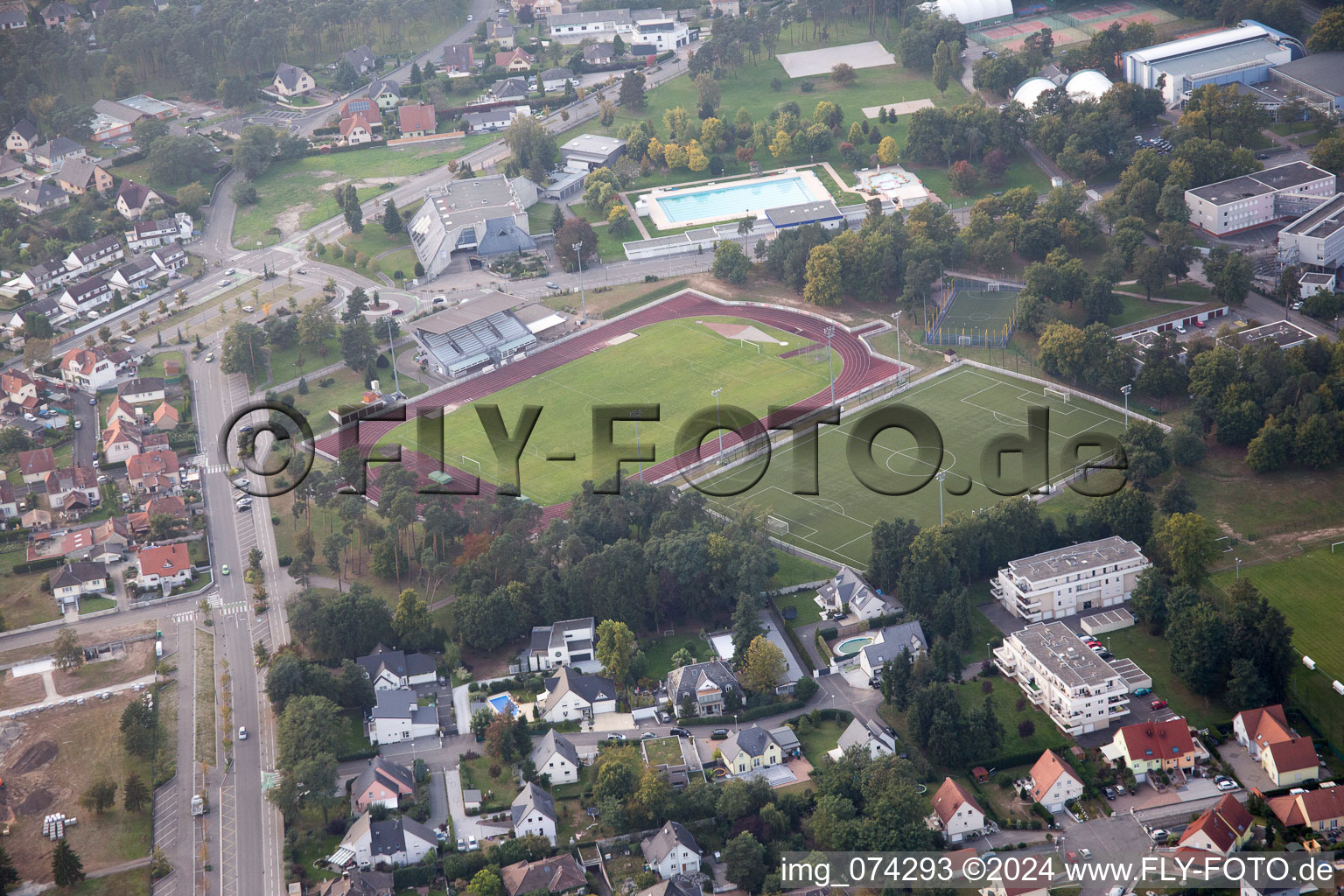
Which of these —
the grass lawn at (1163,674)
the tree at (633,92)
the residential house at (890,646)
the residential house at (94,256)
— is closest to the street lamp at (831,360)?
the residential house at (890,646)

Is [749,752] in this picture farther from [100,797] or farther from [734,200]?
[734,200]

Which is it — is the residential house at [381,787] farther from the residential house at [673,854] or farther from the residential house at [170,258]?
the residential house at [170,258]

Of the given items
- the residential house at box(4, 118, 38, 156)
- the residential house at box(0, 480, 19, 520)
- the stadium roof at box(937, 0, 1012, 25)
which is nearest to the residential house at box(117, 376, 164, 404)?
the residential house at box(0, 480, 19, 520)

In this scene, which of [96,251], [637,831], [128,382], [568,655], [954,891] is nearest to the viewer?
[954,891]

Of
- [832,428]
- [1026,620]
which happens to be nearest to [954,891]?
[1026,620]

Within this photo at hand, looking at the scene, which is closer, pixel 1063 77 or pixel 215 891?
pixel 215 891

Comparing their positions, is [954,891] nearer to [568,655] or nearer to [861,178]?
[568,655]

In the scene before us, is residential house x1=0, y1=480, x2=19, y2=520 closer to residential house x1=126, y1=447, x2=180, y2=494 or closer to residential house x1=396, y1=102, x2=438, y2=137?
residential house x1=126, y1=447, x2=180, y2=494
